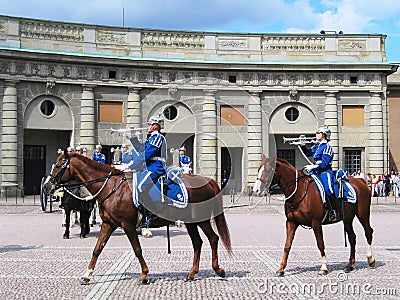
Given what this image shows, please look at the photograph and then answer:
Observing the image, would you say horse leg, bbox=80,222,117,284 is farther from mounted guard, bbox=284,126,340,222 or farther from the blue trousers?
the blue trousers

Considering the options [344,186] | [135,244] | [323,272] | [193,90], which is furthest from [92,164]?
[193,90]

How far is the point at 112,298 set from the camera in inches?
359

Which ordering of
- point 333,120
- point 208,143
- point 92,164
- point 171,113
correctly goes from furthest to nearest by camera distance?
1. point 333,120
2. point 171,113
3. point 208,143
4. point 92,164

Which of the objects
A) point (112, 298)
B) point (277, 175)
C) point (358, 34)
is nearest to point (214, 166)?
point (358, 34)

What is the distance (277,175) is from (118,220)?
3221 mm

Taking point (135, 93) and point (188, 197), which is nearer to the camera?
point (188, 197)

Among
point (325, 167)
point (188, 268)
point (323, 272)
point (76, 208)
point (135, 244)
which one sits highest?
point (325, 167)

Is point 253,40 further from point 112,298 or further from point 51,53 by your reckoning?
point 112,298

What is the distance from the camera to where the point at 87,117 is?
1345 inches

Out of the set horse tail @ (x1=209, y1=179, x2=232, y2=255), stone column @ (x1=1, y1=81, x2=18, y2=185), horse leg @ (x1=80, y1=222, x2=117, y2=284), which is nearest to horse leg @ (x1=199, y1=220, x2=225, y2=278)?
horse tail @ (x1=209, y1=179, x2=232, y2=255)

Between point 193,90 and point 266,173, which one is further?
point 193,90

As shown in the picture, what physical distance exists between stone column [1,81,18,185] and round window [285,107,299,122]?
16863 mm

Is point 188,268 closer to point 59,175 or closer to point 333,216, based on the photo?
point 333,216

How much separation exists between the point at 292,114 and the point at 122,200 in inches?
1101
